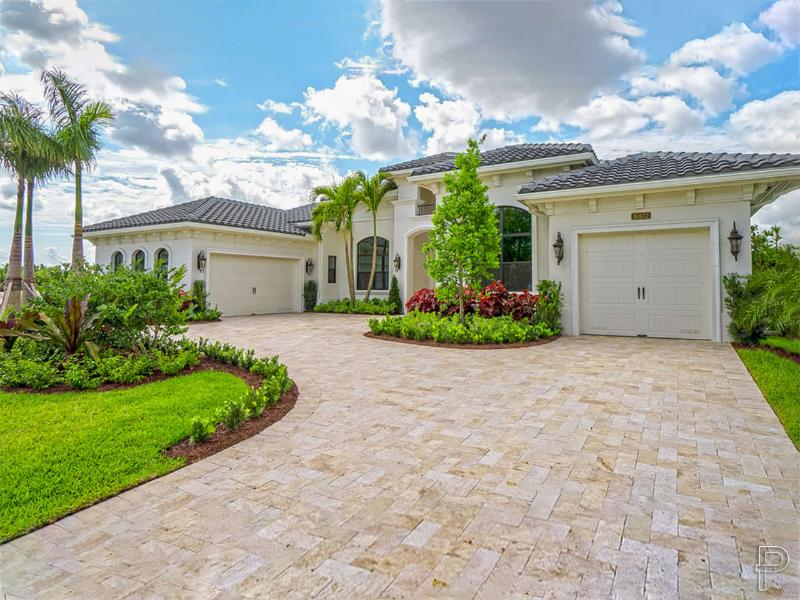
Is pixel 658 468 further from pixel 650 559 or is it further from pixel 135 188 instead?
pixel 135 188

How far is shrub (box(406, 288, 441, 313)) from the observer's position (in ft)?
39.5

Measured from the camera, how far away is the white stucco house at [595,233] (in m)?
9.21

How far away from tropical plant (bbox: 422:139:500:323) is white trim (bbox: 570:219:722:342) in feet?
6.51

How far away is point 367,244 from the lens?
60.3ft

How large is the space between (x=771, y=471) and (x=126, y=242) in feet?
62.7

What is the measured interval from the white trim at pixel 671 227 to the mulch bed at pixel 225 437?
26.1ft

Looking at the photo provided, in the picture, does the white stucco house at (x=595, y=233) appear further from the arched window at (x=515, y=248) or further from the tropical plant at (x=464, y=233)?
the tropical plant at (x=464, y=233)

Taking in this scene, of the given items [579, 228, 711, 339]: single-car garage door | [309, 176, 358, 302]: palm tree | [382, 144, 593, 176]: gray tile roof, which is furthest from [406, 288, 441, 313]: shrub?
[309, 176, 358, 302]: palm tree

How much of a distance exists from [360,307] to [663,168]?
1085 centimetres

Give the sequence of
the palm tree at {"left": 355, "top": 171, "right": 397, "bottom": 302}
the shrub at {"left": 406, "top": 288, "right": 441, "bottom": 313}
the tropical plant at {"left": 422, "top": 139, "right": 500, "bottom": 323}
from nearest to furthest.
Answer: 1. the tropical plant at {"left": 422, "top": 139, "right": 500, "bottom": 323}
2. the shrub at {"left": 406, "top": 288, "right": 441, "bottom": 313}
3. the palm tree at {"left": 355, "top": 171, "right": 397, "bottom": 302}

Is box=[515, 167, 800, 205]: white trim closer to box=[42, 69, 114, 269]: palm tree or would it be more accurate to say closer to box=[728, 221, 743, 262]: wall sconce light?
box=[728, 221, 743, 262]: wall sconce light

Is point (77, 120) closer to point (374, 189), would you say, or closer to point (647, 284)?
point (374, 189)

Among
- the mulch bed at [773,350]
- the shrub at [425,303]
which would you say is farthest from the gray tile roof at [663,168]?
the shrub at [425,303]

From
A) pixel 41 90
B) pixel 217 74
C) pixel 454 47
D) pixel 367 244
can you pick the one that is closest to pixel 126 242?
pixel 41 90
